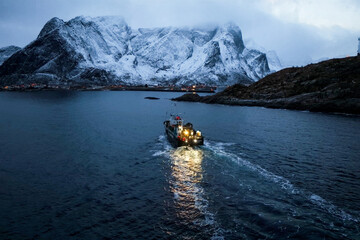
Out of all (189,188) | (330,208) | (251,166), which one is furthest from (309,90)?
(189,188)

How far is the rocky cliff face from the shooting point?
9951 centimetres

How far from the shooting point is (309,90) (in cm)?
12106

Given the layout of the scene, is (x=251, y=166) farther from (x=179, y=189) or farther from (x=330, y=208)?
(x=330, y=208)

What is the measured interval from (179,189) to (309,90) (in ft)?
373

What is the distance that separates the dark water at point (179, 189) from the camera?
21016 millimetres

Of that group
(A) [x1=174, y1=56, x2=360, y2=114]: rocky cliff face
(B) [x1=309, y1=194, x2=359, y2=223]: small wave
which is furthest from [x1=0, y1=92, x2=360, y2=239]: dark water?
(A) [x1=174, y1=56, x2=360, y2=114]: rocky cliff face

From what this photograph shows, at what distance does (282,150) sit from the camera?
4497 centimetres

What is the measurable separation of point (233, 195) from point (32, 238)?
18791mm

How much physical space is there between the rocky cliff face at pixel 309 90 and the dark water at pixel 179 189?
5442 centimetres

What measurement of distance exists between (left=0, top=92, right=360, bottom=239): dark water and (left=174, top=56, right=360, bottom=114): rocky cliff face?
5442 cm

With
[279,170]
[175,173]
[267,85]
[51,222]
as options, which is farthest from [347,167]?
[267,85]

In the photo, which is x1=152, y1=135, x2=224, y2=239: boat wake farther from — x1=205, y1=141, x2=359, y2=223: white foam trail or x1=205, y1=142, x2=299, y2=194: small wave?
x1=205, y1=141, x2=359, y2=223: white foam trail

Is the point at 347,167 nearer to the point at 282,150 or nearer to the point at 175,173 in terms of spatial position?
the point at 282,150

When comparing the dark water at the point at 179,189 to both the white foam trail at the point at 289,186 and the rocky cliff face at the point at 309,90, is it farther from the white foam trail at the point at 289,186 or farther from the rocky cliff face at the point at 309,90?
the rocky cliff face at the point at 309,90
